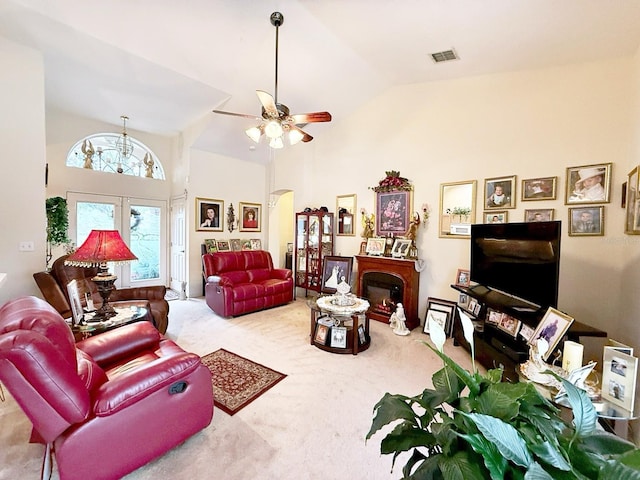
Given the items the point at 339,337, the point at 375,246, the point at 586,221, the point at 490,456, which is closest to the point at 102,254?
the point at 339,337

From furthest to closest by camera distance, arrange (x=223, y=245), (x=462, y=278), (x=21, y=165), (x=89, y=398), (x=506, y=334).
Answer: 1. (x=223, y=245)
2. (x=462, y=278)
3. (x=21, y=165)
4. (x=506, y=334)
5. (x=89, y=398)

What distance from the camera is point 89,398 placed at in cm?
138

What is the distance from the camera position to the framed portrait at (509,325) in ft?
8.24

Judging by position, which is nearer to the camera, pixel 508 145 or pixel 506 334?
pixel 506 334

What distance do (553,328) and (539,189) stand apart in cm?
205

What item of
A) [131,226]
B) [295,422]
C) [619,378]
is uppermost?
[131,226]

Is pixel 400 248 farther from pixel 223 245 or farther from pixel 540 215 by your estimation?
pixel 223 245

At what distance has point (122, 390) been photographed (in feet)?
4.66

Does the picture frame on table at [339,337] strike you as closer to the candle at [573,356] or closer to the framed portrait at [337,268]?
the framed portrait at [337,268]

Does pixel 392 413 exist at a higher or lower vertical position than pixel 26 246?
lower

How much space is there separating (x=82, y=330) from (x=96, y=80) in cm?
356

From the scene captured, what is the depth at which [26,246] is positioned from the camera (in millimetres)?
3209

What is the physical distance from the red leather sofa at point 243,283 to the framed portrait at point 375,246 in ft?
5.38

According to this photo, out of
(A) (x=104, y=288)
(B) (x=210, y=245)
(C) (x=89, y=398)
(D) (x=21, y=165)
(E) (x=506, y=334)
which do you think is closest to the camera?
(C) (x=89, y=398)
